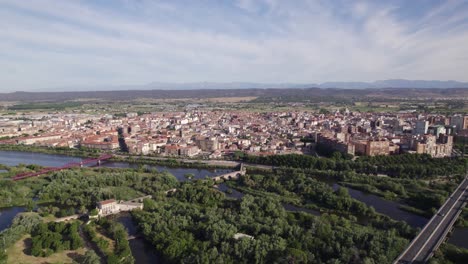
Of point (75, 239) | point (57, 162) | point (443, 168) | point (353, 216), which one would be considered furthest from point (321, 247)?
point (57, 162)

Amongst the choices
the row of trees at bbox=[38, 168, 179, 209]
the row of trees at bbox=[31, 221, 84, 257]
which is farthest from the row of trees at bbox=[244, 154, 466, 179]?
the row of trees at bbox=[31, 221, 84, 257]

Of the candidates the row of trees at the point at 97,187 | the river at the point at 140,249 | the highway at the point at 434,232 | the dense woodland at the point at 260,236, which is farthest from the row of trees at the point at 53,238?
the highway at the point at 434,232

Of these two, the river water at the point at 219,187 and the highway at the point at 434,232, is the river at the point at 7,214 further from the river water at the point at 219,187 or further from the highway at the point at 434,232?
the highway at the point at 434,232

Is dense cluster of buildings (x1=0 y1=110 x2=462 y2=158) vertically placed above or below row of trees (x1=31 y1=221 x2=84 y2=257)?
above

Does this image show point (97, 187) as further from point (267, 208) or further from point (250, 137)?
point (250, 137)

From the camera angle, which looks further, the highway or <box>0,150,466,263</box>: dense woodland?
<box>0,150,466,263</box>: dense woodland

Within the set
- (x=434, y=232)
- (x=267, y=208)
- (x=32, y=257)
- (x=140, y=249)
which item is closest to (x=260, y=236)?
(x=267, y=208)

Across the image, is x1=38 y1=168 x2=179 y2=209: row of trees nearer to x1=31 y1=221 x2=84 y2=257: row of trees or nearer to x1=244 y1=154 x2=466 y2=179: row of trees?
x1=31 y1=221 x2=84 y2=257: row of trees
